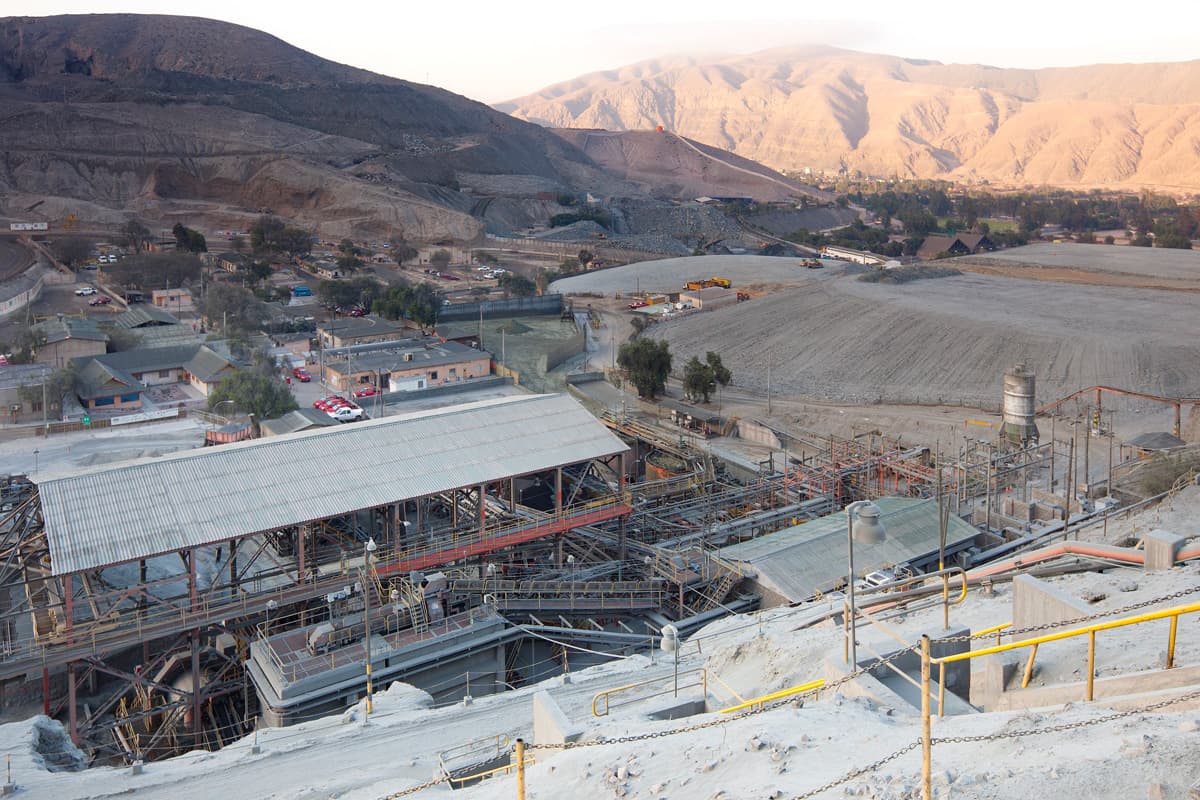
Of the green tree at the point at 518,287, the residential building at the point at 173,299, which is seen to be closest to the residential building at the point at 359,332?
the residential building at the point at 173,299

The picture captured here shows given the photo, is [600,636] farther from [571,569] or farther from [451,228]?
[451,228]

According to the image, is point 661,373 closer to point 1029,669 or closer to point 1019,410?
point 1019,410

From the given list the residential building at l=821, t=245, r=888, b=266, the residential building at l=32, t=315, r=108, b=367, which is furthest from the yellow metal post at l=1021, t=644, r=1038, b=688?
the residential building at l=821, t=245, r=888, b=266

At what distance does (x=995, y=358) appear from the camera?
4919cm

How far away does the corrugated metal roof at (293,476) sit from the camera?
1800cm

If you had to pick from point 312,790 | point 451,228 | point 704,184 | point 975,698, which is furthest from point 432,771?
point 704,184

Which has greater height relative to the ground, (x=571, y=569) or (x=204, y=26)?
(x=204, y=26)

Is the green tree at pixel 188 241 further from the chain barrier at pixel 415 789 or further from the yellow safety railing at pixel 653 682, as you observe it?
the chain barrier at pixel 415 789

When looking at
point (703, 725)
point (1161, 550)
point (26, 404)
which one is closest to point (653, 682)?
point (703, 725)

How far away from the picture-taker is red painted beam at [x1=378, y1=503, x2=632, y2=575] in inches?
814

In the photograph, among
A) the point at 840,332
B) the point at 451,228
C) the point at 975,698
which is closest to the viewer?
the point at 975,698

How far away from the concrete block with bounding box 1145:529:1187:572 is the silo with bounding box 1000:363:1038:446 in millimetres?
19082

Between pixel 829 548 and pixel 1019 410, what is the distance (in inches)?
547

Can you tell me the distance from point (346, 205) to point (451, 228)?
37.8ft
